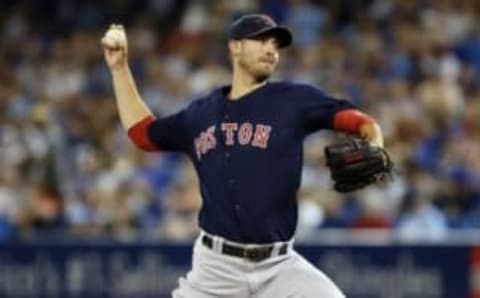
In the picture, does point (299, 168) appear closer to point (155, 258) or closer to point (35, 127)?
point (155, 258)

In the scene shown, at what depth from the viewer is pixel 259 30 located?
22.8 feet

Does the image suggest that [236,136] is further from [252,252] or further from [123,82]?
[123,82]

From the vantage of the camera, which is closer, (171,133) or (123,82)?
(171,133)

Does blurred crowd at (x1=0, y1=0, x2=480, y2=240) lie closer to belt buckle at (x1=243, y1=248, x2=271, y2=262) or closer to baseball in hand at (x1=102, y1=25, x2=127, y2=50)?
baseball in hand at (x1=102, y1=25, x2=127, y2=50)

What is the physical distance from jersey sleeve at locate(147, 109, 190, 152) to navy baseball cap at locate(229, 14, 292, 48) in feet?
1.51

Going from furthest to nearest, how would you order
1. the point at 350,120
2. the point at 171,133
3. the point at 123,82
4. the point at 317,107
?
the point at 123,82 → the point at 171,133 → the point at 317,107 → the point at 350,120

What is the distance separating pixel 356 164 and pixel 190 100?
8296mm

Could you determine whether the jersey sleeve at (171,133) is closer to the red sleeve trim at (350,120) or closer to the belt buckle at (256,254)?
the belt buckle at (256,254)

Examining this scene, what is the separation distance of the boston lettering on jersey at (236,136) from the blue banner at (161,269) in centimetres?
447

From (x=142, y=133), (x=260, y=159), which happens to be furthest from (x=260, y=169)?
(x=142, y=133)

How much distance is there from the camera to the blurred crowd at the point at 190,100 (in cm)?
1235

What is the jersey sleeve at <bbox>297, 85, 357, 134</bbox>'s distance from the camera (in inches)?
264

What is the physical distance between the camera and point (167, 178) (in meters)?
13.7

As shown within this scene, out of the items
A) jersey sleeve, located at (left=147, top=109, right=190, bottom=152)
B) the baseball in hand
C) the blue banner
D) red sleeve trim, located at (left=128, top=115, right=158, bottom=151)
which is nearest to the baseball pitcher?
jersey sleeve, located at (left=147, top=109, right=190, bottom=152)
